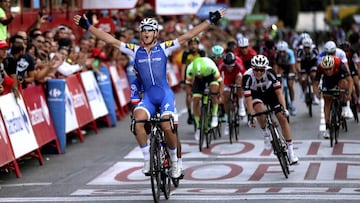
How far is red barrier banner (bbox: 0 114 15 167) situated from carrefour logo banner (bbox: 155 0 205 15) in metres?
13.5

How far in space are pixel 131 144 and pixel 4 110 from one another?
4.06 meters

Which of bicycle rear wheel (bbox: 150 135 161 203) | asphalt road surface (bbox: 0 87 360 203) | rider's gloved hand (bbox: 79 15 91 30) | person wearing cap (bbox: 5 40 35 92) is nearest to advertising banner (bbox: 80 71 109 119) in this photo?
asphalt road surface (bbox: 0 87 360 203)

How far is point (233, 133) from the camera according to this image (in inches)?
705

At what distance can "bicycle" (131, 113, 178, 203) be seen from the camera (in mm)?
10945

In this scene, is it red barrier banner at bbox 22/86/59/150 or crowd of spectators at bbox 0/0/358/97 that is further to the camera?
crowd of spectators at bbox 0/0/358/97

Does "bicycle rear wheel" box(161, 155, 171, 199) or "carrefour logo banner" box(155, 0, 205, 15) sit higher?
"carrefour logo banner" box(155, 0, 205, 15)

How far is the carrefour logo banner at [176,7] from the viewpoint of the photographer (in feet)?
87.6

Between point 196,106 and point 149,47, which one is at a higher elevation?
point 149,47

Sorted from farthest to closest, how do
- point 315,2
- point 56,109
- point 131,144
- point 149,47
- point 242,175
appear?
1. point 315,2
2. point 131,144
3. point 56,109
4. point 242,175
5. point 149,47

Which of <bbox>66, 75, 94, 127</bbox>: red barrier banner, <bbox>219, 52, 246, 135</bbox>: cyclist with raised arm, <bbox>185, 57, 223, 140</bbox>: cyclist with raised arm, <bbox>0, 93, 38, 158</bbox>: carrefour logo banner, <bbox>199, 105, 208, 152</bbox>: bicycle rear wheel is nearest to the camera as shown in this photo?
<bbox>0, 93, 38, 158</bbox>: carrefour logo banner

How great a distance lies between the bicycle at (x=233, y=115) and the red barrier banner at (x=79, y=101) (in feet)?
9.37

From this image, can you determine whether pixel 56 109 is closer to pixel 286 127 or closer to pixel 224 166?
pixel 224 166

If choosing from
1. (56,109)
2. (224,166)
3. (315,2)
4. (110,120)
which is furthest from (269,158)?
(315,2)

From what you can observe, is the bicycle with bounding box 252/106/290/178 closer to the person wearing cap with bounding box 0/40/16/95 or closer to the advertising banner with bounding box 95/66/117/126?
the person wearing cap with bounding box 0/40/16/95
